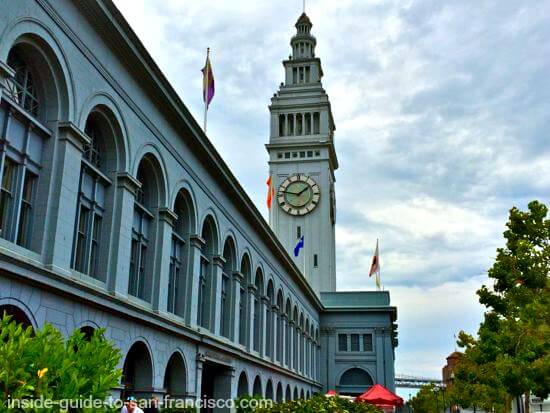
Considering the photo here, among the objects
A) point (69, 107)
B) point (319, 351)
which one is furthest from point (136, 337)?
point (319, 351)

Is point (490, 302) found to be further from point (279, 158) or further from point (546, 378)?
point (279, 158)

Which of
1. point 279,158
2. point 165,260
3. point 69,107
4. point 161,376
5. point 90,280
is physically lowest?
point 161,376

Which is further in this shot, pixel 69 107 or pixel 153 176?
pixel 153 176

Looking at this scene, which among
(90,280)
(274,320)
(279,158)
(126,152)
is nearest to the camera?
(90,280)

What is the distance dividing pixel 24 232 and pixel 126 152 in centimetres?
545

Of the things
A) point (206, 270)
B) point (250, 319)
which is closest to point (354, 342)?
point (250, 319)

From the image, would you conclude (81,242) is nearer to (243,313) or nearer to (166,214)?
(166,214)

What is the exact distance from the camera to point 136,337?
20.9 metres

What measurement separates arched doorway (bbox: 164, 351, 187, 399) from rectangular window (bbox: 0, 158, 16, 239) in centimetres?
1167

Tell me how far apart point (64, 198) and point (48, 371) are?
34.3 ft

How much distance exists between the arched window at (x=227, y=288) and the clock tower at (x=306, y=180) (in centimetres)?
3698

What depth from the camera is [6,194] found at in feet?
50.3

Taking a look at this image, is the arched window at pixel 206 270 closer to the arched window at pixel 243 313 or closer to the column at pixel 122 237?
the arched window at pixel 243 313

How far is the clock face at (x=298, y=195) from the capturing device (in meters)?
72.1
